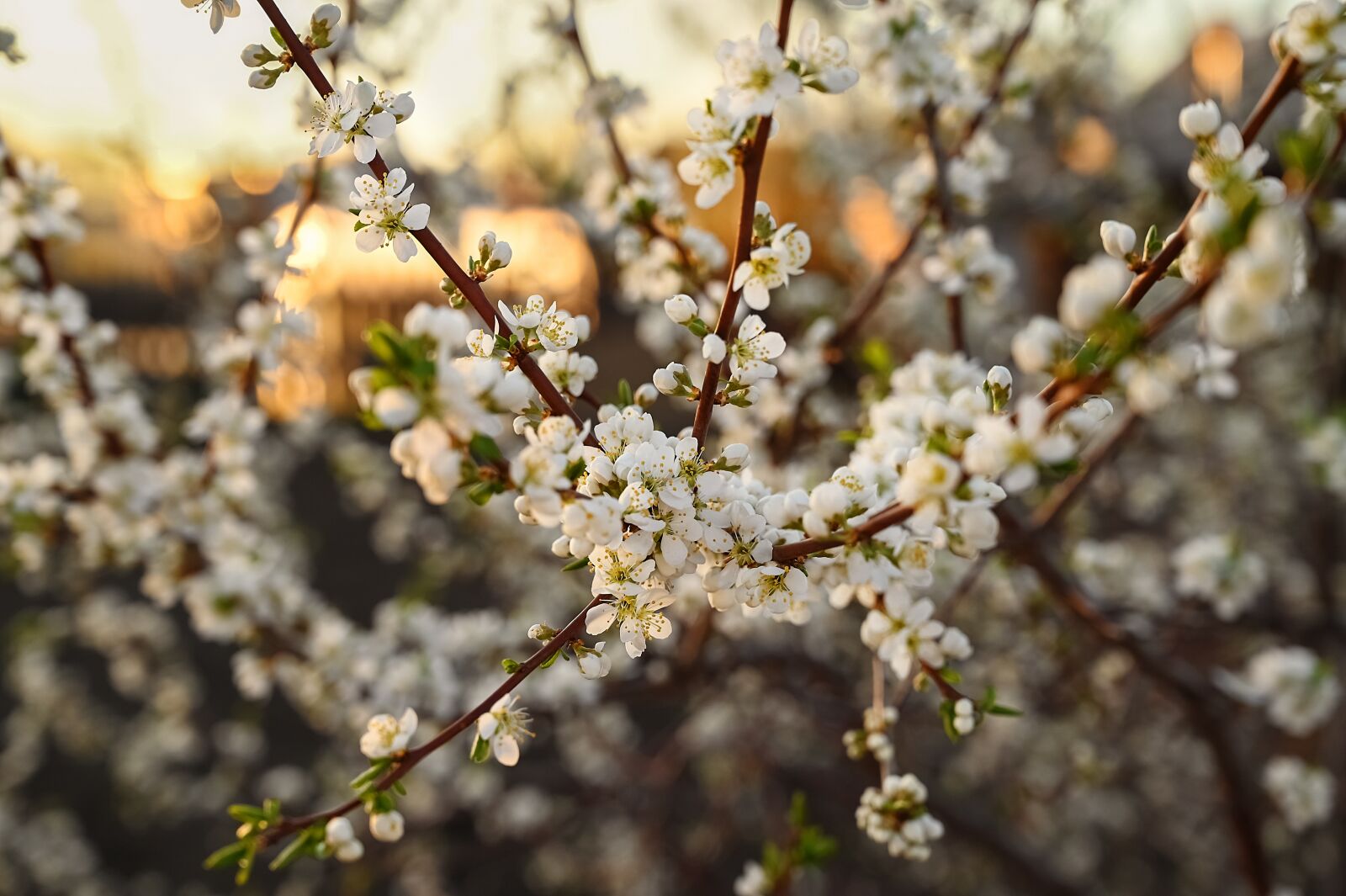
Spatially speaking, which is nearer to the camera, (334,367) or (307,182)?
(307,182)

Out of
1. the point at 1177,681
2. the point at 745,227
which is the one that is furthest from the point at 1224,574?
the point at 745,227

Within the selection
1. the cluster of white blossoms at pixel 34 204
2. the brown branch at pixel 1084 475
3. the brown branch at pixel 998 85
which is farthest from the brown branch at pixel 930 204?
the cluster of white blossoms at pixel 34 204

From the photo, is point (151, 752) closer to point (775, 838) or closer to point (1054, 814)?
point (775, 838)

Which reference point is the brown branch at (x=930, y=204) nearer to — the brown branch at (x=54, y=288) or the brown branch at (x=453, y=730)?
the brown branch at (x=453, y=730)

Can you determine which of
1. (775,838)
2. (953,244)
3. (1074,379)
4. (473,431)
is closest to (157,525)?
(473,431)

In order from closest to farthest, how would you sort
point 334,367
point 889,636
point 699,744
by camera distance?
point 889,636, point 699,744, point 334,367

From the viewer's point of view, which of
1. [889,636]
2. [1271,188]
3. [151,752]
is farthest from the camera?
[151,752]
